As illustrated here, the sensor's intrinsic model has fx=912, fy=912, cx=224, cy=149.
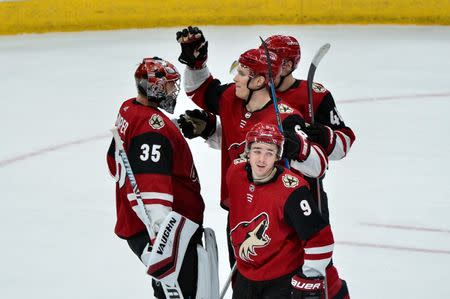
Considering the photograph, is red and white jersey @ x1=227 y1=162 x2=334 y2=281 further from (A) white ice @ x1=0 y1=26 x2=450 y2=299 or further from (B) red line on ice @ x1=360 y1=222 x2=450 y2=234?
(B) red line on ice @ x1=360 y1=222 x2=450 y2=234

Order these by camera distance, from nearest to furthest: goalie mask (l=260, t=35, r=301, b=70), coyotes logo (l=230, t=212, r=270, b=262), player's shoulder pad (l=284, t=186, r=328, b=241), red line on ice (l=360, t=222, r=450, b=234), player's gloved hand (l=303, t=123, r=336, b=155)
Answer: player's shoulder pad (l=284, t=186, r=328, b=241)
coyotes logo (l=230, t=212, r=270, b=262)
player's gloved hand (l=303, t=123, r=336, b=155)
goalie mask (l=260, t=35, r=301, b=70)
red line on ice (l=360, t=222, r=450, b=234)

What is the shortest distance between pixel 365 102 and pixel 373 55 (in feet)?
5.82

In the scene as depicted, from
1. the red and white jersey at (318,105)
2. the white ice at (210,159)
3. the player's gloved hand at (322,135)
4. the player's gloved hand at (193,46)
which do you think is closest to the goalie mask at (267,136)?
the player's gloved hand at (322,135)

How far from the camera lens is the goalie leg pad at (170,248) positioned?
2.96 m

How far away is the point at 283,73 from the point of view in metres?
3.35

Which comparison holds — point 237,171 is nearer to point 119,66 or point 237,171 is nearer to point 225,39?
point 119,66

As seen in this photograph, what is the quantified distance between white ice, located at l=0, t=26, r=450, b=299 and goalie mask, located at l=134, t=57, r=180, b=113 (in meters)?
1.25

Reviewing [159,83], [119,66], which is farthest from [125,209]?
[119,66]

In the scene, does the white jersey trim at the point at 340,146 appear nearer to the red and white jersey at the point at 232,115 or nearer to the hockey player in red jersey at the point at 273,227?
the red and white jersey at the point at 232,115

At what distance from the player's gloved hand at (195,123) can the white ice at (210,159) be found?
93cm

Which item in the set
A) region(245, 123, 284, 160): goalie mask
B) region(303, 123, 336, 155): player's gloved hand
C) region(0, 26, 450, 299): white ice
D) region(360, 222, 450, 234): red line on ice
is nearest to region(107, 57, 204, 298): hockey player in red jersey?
region(245, 123, 284, 160): goalie mask

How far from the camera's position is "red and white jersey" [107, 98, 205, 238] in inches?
116

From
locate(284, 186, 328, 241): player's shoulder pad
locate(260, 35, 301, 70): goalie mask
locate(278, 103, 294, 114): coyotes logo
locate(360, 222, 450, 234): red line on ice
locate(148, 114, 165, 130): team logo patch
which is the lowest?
locate(360, 222, 450, 234): red line on ice

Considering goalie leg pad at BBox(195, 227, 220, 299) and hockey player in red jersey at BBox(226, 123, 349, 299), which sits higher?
hockey player in red jersey at BBox(226, 123, 349, 299)
